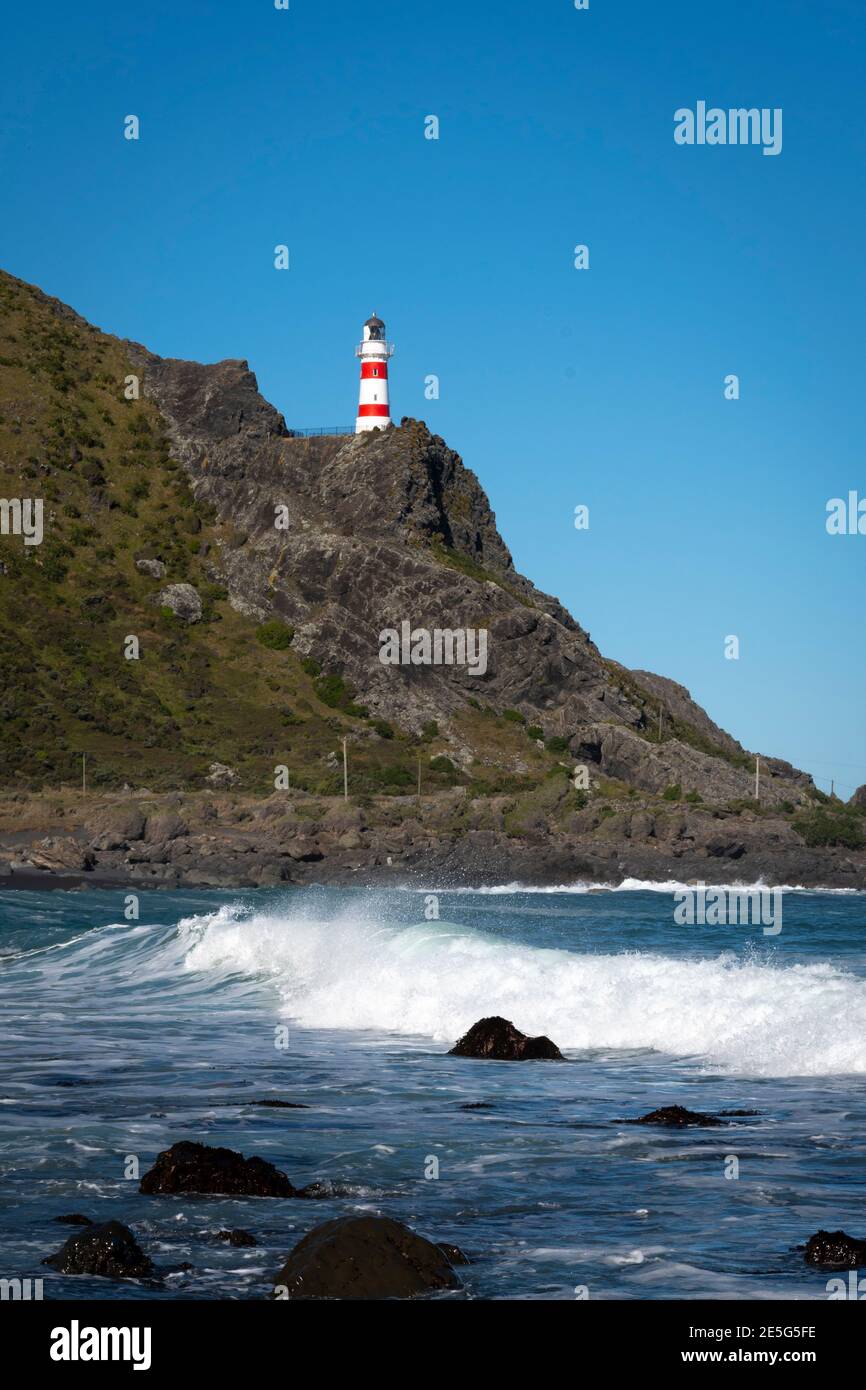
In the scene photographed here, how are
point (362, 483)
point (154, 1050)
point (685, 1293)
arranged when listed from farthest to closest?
point (362, 483) < point (154, 1050) < point (685, 1293)

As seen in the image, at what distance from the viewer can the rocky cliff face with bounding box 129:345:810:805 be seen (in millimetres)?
124625

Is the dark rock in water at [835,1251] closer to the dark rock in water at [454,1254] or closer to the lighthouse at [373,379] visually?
the dark rock in water at [454,1254]

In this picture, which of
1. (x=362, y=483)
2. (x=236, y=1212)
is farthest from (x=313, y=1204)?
(x=362, y=483)

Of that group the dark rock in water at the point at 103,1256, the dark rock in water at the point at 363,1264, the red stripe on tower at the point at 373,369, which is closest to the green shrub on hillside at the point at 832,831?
the red stripe on tower at the point at 373,369

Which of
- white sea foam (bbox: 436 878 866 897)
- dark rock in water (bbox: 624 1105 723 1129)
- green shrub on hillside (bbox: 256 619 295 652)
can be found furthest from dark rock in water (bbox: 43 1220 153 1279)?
green shrub on hillside (bbox: 256 619 295 652)

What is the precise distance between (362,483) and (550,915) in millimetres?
81172

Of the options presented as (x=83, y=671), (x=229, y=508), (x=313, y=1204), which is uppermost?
(x=229, y=508)

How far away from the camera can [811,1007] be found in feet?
73.7

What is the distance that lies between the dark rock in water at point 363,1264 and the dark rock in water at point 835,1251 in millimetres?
2414

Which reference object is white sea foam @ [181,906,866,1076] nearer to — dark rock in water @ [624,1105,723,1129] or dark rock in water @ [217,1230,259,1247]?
dark rock in water @ [624,1105,723,1129]

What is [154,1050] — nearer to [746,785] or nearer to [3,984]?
[3,984]

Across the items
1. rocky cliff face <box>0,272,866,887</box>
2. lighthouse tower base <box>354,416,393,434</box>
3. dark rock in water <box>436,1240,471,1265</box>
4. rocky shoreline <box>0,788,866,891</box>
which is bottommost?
dark rock in water <box>436,1240,471,1265</box>

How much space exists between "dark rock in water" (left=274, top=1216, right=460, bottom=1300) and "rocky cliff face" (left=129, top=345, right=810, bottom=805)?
106m

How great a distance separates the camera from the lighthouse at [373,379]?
422 feet
